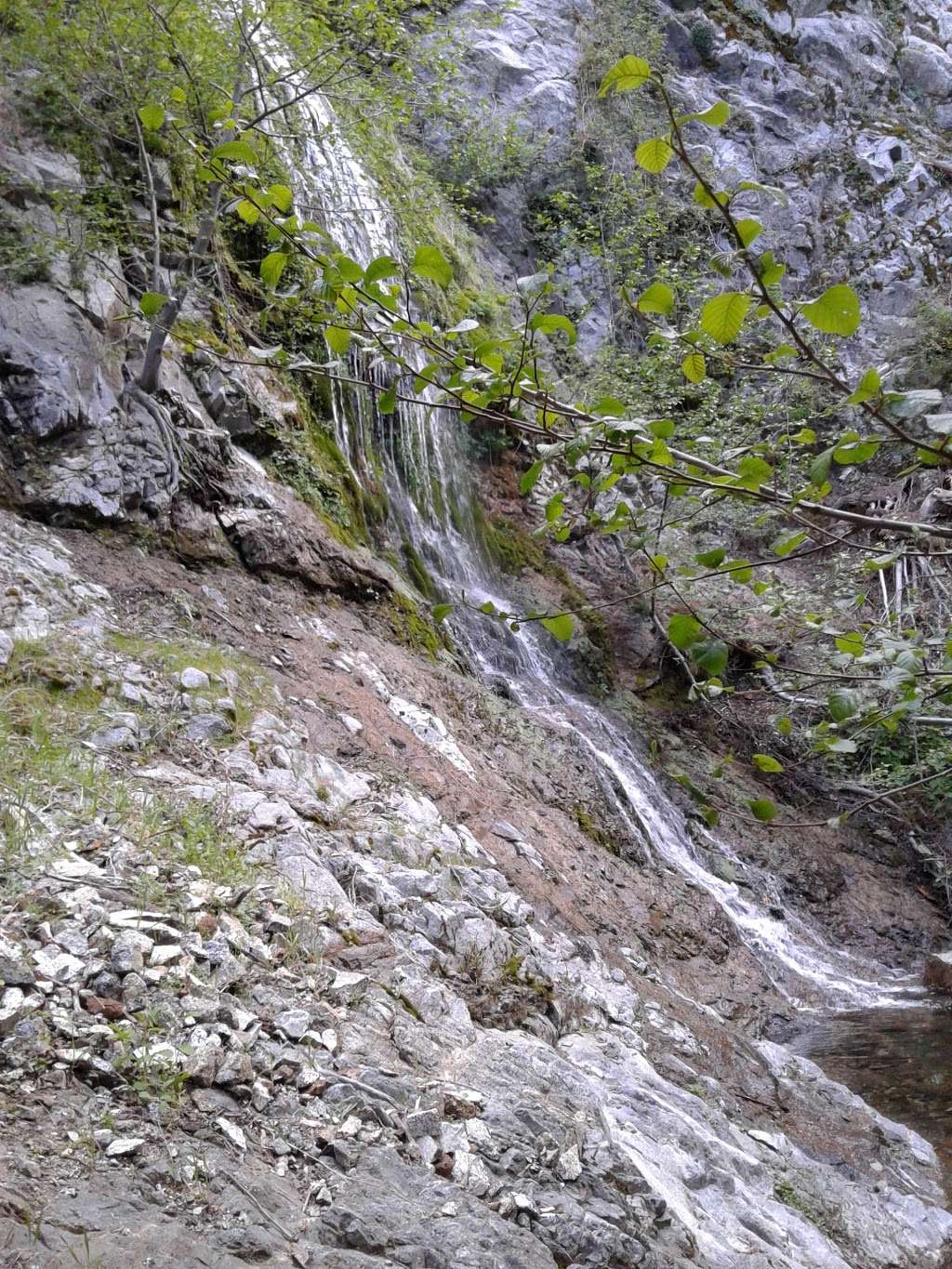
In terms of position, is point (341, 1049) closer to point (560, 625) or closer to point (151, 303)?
point (560, 625)

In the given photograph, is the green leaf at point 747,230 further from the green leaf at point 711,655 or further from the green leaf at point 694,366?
the green leaf at point 711,655

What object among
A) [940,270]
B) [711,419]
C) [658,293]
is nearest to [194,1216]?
[658,293]

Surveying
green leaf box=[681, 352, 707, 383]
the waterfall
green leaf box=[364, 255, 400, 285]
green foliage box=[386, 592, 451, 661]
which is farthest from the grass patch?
the waterfall

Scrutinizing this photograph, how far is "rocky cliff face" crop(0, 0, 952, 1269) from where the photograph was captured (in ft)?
7.41

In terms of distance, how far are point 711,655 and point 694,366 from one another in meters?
0.65

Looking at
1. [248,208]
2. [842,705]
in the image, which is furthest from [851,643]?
[248,208]

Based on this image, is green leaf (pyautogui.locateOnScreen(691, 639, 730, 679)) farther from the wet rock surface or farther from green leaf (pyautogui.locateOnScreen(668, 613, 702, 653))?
the wet rock surface

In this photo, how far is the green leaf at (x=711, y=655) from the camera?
1.55 metres

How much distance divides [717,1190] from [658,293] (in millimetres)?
3608

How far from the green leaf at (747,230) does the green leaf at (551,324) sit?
0.30 meters

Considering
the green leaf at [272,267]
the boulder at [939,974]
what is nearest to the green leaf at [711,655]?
the green leaf at [272,267]

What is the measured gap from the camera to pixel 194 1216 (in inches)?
77.9

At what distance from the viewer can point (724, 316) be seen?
1.42m

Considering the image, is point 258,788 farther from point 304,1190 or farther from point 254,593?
point 254,593
